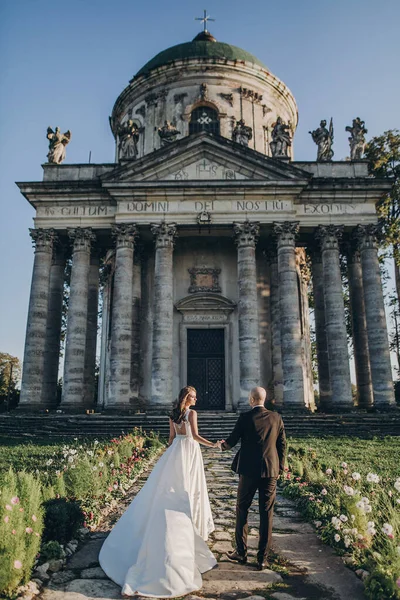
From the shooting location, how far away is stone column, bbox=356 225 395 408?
20.8 m

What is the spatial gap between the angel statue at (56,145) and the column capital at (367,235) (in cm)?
1514

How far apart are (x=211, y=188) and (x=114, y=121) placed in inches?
559

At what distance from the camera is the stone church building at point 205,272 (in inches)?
833

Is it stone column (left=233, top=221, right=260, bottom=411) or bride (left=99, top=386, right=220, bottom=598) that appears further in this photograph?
stone column (left=233, top=221, right=260, bottom=411)

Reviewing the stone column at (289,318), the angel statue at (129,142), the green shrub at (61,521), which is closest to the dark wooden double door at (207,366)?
the stone column at (289,318)

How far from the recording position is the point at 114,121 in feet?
108

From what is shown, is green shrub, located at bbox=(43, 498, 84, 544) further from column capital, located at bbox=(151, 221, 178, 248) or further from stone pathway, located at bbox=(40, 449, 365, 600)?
column capital, located at bbox=(151, 221, 178, 248)

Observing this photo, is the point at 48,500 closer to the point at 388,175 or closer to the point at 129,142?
the point at 129,142

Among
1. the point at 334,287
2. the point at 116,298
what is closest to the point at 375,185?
the point at 334,287

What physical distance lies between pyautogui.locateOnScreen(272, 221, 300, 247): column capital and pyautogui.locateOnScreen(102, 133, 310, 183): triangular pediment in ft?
6.65

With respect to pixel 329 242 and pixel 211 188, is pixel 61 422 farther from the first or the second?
pixel 329 242

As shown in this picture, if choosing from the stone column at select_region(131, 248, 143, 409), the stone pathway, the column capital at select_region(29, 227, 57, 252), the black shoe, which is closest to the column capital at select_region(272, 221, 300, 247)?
the stone column at select_region(131, 248, 143, 409)

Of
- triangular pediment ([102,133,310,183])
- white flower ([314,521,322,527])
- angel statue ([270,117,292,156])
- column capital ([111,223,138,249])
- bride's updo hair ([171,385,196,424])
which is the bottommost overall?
white flower ([314,521,322,527])

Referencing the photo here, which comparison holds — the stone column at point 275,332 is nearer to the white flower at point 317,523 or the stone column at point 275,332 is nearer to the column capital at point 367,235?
the column capital at point 367,235
